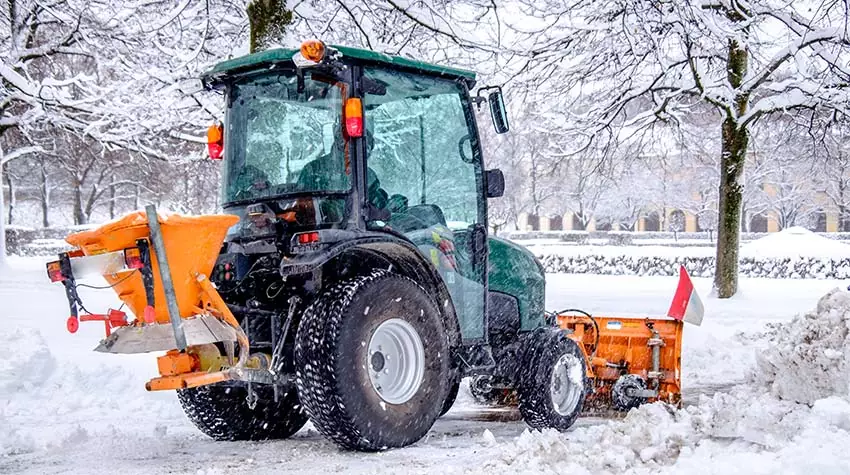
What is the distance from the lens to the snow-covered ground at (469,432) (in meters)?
4.06

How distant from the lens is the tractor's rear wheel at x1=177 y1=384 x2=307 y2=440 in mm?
5535

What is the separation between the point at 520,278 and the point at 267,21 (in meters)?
4.77

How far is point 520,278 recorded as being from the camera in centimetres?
652

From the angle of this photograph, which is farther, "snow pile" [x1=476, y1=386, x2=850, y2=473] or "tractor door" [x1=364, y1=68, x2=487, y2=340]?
"tractor door" [x1=364, y1=68, x2=487, y2=340]

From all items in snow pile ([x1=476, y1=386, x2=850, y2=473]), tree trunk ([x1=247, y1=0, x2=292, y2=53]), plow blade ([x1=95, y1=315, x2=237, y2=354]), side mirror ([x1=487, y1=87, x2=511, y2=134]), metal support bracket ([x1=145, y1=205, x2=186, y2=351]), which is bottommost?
snow pile ([x1=476, y1=386, x2=850, y2=473])

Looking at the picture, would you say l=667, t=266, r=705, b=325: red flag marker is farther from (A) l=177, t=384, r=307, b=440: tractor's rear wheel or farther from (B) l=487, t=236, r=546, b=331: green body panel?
(A) l=177, t=384, r=307, b=440: tractor's rear wheel

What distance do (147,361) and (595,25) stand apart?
8223 millimetres

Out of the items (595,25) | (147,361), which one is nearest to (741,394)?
(147,361)

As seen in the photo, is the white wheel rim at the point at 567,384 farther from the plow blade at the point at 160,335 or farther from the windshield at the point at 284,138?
the plow blade at the point at 160,335

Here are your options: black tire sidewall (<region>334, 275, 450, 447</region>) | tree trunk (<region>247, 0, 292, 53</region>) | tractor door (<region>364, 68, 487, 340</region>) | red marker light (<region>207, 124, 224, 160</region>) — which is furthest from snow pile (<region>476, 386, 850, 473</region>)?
tree trunk (<region>247, 0, 292, 53</region>)

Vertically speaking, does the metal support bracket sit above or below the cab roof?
below

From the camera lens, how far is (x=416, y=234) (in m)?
5.48

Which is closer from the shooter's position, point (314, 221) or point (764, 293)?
point (314, 221)

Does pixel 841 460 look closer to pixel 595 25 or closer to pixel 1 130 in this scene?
pixel 595 25
